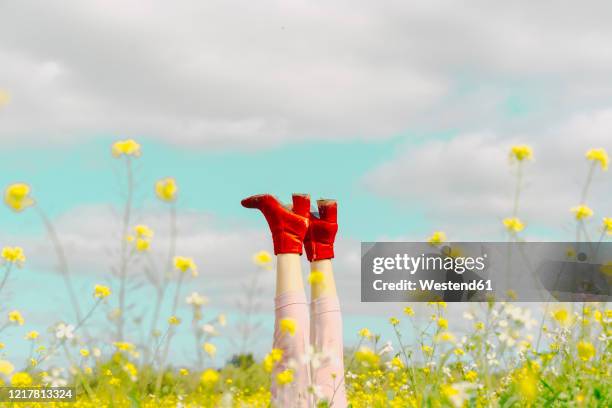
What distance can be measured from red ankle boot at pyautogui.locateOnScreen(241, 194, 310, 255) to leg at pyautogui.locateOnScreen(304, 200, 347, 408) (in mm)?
224

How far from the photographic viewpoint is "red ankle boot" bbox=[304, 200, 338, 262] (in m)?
6.51

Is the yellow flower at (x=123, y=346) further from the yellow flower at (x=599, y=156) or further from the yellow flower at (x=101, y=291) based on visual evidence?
the yellow flower at (x=599, y=156)

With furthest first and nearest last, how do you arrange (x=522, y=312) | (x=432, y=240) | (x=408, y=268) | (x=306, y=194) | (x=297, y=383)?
1. (x=408, y=268)
2. (x=306, y=194)
3. (x=432, y=240)
4. (x=297, y=383)
5. (x=522, y=312)

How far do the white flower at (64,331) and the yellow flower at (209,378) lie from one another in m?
1.67

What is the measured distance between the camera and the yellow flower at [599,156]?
5.22 meters

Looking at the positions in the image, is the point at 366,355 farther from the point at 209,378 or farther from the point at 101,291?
the point at 101,291

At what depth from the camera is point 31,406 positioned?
26.3 ft

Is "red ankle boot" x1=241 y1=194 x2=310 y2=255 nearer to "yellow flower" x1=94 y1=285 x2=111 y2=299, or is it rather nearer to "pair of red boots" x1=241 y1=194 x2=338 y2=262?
"pair of red boots" x1=241 y1=194 x2=338 y2=262

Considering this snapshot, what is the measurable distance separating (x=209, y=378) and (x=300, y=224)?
288 cm

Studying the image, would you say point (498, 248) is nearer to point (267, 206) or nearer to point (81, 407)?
point (267, 206)

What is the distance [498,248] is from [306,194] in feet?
6.51

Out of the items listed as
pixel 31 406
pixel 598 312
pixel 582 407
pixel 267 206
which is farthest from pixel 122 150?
pixel 31 406

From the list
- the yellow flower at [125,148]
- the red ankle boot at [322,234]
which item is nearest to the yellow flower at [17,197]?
the yellow flower at [125,148]

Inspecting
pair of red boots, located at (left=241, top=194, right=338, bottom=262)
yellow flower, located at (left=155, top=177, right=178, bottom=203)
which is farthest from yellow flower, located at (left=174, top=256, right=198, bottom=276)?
pair of red boots, located at (left=241, top=194, right=338, bottom=262)
